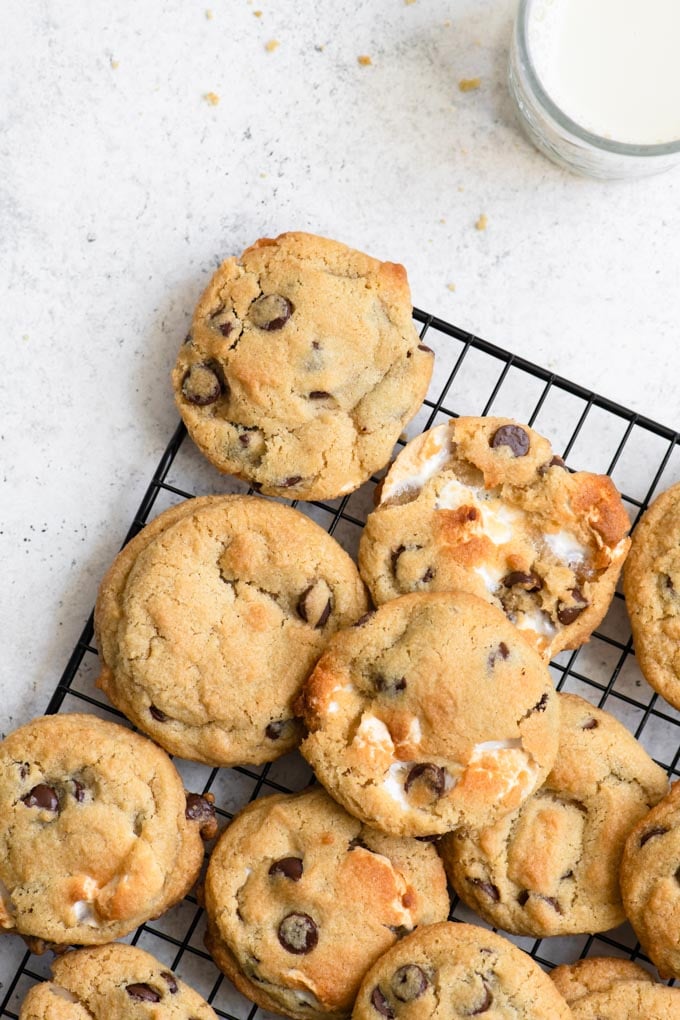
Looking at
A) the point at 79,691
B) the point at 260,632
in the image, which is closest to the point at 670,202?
the point at 260,632

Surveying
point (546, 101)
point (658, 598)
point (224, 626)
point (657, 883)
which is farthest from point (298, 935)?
point (546, 101)

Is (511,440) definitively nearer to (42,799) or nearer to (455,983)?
(455,983)

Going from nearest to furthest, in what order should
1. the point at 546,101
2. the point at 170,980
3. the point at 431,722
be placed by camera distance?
→ the point at 431,722
the point at 170,980
the point at 546,101

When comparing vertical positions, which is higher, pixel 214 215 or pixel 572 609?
pixel 214 215

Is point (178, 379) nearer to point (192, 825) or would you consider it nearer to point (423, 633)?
point (423, 633)

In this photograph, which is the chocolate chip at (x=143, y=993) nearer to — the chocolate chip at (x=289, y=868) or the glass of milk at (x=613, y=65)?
the chocolate chip at (x=289, y=868)

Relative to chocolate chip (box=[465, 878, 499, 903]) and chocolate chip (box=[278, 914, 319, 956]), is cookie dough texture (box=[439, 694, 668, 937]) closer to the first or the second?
chocolate chip (box=[465, 878, 499, 903])

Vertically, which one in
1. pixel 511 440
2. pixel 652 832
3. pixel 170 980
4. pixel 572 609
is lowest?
pixel 170 980
